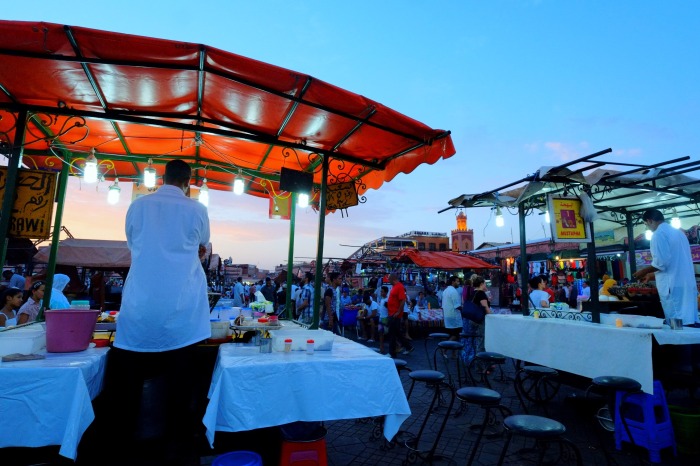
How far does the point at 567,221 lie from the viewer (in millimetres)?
5836

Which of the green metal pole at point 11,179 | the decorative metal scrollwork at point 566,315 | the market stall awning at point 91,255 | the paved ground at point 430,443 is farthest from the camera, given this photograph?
the market stall awning at point 91,255

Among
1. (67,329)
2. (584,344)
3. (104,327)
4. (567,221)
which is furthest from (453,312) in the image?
(67,329)

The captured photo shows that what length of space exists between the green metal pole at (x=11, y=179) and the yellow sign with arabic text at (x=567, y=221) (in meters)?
6.84

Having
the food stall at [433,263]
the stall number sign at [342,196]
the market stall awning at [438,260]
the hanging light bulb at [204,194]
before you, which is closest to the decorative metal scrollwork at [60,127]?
the hanging light bulb at [204,194]

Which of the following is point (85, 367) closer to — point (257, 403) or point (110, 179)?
point (257, 403)

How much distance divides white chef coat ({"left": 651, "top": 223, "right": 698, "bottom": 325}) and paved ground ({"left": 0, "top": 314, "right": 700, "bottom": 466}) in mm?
1733

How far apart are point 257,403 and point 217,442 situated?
1.14 m

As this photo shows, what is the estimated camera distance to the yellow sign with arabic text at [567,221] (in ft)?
18.8

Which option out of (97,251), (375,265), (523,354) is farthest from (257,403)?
(375,265)

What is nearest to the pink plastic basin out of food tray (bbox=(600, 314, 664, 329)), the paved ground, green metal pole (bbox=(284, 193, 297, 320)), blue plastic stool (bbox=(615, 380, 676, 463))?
the paved ground

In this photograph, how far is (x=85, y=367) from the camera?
7.96 ft

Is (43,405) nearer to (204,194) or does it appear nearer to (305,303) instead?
(204,194)

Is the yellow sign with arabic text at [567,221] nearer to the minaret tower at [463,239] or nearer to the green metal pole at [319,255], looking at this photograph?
the green metal pole at [319,255]

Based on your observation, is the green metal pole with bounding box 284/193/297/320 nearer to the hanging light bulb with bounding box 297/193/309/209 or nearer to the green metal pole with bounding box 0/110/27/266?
the hanging light bulb with bounding box 297/193/309/209
